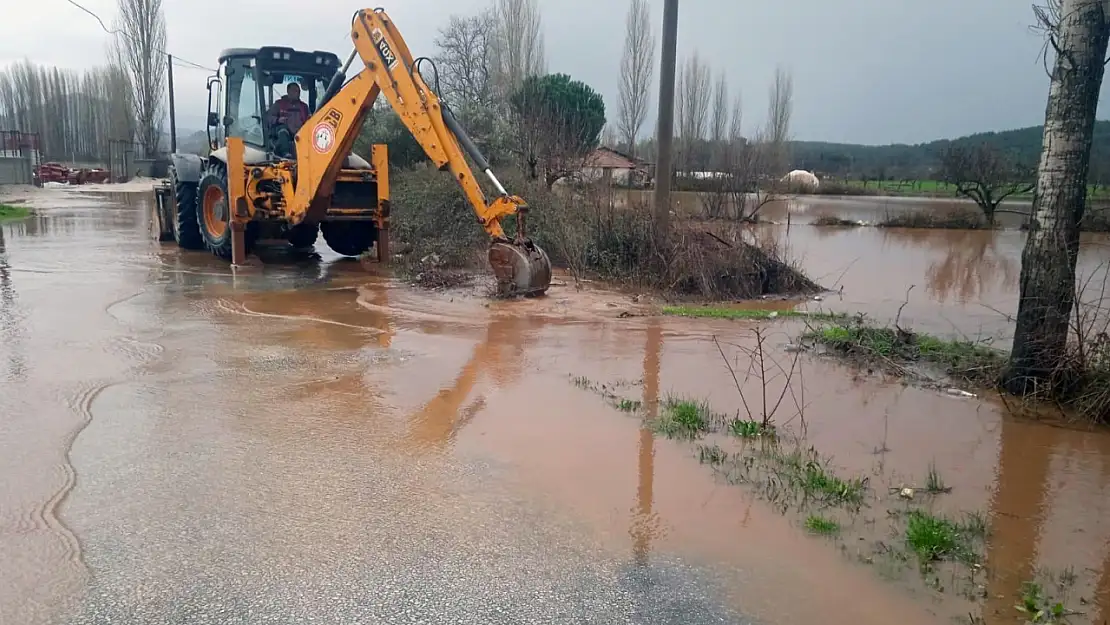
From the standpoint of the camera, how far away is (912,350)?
8.38 meters

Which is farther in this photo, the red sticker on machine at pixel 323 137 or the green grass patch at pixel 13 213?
the green grass patch at pixel 13 213

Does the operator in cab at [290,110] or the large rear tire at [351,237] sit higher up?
the operator in cab at [290,110]

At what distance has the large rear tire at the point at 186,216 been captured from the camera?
15242 mm

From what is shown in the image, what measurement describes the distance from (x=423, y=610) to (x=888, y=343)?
247 inches

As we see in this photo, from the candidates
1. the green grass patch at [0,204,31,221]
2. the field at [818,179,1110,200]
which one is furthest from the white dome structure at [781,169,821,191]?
the green grass patch at [0,204,31,221]

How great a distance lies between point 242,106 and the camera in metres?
Result: 13.7

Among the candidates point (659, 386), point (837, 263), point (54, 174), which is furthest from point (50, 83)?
point (659, 386)

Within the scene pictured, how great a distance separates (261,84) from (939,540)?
1225 centimetres

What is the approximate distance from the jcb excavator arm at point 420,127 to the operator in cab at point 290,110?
76.0 inches

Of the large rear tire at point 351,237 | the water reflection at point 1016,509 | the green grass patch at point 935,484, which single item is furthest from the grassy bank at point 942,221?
the green grass patch at point 935,484

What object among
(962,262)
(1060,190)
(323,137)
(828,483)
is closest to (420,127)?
(323,137)

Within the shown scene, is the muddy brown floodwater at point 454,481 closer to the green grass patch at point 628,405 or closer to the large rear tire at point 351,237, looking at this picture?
the green grass patch at point 628,405

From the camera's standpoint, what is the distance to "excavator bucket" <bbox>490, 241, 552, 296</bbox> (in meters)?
11.0

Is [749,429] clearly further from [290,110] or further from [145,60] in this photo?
[145,60]
